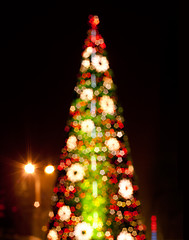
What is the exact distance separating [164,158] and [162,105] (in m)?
0.83

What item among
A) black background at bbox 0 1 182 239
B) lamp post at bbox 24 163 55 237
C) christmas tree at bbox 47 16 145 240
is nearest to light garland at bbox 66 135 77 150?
christmas tree at bbox 47 16 145 240

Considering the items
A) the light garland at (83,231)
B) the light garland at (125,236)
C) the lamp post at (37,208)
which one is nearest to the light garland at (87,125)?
the light garland at (83,231)

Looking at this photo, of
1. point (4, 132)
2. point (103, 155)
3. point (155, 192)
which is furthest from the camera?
point (4, 132)

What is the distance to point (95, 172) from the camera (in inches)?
144

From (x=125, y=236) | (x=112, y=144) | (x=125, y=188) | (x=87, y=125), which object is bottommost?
(x=125, y=236)

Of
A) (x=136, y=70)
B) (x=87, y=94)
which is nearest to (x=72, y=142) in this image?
(x=87, y=94)

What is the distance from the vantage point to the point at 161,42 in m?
4.86

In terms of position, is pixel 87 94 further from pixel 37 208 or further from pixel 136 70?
pixel 37 208

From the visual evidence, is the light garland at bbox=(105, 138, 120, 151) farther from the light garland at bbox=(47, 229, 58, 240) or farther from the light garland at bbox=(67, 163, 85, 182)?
the light garland at bbox=(47, 229, 58, 240)

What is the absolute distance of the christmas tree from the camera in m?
3.59

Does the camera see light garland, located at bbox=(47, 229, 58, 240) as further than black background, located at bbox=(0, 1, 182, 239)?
No

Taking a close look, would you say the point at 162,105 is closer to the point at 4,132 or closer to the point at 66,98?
the point at 66,98

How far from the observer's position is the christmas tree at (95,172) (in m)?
3.59

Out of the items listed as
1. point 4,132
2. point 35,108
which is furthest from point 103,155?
point 4,132
